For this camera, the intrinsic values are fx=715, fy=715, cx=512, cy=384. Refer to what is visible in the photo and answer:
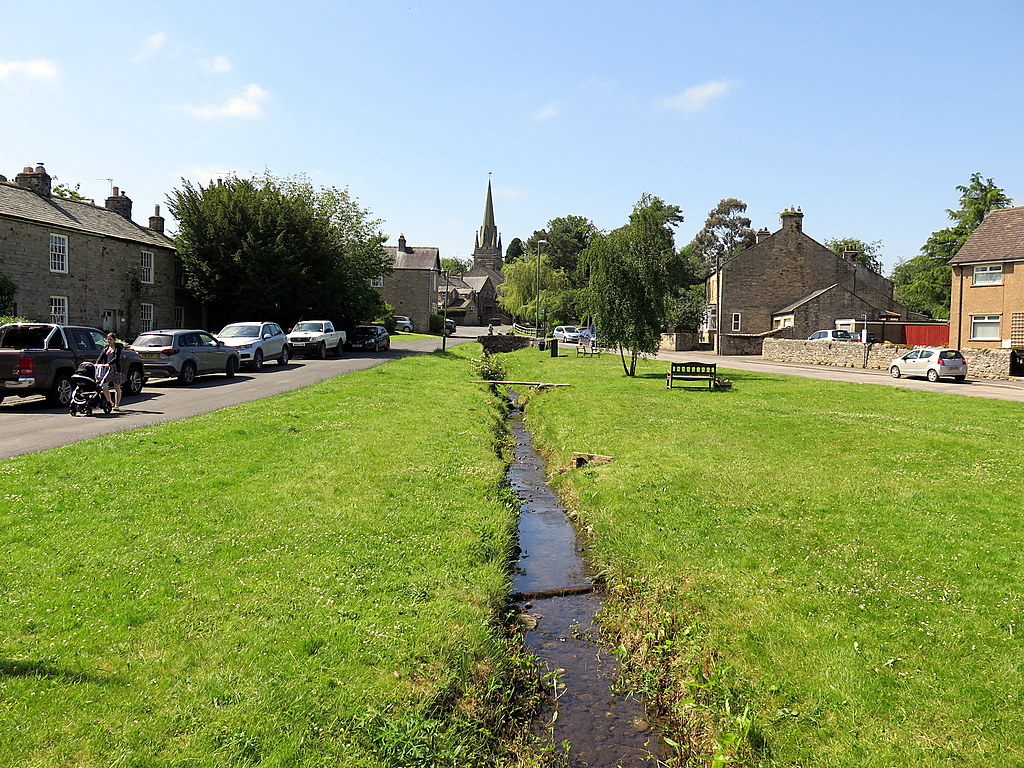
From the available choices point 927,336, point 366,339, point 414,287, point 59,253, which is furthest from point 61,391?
point 414,287

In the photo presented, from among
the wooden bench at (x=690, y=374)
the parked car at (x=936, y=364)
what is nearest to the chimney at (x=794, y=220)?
the parked car at (x=936, y=364)

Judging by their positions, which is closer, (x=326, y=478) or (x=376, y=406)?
(x=326, y=478)

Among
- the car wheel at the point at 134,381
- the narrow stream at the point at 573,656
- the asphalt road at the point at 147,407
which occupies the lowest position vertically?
the narrow stream at the point at 573,656

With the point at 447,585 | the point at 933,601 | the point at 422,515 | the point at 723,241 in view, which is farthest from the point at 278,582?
the point at 723,241

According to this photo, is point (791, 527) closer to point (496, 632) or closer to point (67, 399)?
point (496, 632)

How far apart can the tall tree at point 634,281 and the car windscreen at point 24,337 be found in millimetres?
20228

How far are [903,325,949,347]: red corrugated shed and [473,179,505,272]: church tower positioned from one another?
122677 millimetres

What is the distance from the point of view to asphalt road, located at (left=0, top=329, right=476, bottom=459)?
13094mm

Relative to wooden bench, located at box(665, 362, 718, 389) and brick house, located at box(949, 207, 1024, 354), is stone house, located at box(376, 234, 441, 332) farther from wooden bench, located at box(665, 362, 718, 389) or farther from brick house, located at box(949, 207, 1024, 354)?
wooden bench, located at box(665, 362, 718, 389)

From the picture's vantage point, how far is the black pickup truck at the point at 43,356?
16.5m

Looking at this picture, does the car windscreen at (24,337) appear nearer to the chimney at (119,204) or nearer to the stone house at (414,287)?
the chimney at (119,204)

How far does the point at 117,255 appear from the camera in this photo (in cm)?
3916

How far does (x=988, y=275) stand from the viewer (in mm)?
41562

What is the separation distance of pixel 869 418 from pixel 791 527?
33.5 ft
